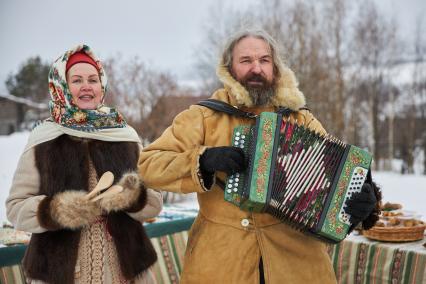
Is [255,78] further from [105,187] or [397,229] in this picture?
[397,229]

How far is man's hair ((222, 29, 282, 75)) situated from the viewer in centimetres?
222

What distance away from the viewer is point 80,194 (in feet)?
6.64

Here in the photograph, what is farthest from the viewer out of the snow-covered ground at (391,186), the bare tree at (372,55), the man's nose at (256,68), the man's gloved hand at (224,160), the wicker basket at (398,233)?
the bare tree at (372,55)

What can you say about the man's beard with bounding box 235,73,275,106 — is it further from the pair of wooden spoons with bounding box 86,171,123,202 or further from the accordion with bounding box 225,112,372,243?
the pair of wooden spoons with bounding box 86,171,123,202

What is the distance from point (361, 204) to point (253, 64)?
80cm

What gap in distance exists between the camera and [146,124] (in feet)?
36.6

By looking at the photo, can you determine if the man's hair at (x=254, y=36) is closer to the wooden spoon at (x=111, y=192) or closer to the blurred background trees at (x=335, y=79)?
the wooden spoon at (x=111, y=192)

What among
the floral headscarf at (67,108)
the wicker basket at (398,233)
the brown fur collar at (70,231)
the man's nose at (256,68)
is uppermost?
the man's nose at (256,68)

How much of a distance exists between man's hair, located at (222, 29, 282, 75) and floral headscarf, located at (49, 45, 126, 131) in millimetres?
662

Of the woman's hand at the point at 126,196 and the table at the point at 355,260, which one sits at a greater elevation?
the woman's hand at the point at 126,196

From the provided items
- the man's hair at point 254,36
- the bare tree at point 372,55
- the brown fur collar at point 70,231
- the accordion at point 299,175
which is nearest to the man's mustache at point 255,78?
the man's hair at point 254,36

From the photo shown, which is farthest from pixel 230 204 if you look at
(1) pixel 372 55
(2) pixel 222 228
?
(1) pixel 372 55

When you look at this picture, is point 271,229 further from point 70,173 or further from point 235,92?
point 70,173

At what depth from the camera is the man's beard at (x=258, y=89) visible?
211 centimetres
